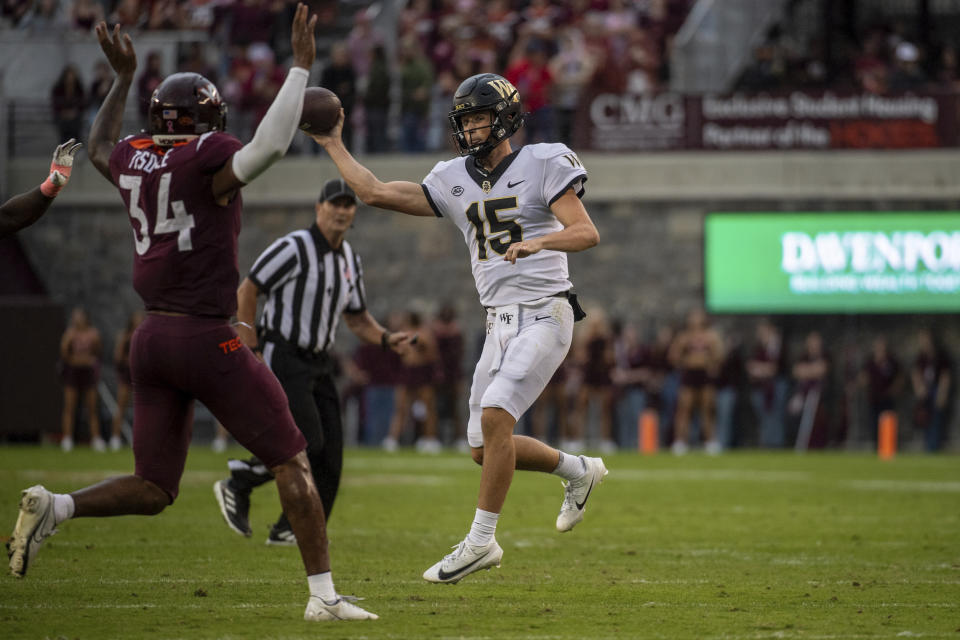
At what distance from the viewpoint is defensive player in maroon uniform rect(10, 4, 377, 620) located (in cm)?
499

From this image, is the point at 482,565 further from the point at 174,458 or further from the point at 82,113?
the point at 82,113

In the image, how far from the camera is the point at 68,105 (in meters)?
19.3

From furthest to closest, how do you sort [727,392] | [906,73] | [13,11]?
1. [13,11]
2. [906,73]
3. [727,392]

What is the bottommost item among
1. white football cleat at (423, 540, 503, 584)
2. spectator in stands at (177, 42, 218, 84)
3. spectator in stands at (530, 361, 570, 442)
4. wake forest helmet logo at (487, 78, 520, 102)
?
spectator in stands at (530, 361, 570, 442)

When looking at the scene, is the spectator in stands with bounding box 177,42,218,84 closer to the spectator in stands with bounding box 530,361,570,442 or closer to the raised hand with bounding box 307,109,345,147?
the spectator in stands with bounding box 530,361,570,442

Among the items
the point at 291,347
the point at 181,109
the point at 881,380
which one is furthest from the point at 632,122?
the point at 181,109

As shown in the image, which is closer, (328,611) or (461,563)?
(328,611)

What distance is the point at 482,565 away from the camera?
19.0 feet

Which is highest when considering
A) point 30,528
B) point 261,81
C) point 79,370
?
point 261,81

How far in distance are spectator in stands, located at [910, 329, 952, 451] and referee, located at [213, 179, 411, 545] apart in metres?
12.7

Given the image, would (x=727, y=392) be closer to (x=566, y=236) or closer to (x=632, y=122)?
(x=632, y=122)

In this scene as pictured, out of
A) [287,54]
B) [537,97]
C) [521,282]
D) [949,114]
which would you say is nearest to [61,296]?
[287,54]

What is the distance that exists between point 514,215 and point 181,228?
1.55 m

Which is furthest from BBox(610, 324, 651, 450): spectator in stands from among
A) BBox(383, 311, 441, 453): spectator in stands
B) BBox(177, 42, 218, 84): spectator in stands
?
BBox(177, 42, 218, 84): spectator in stands
